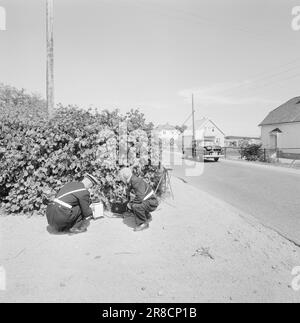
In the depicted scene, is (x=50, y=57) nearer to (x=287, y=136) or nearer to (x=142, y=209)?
(x=142, y=209)

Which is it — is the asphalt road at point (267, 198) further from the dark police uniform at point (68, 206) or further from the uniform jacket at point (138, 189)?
the dark police uniform at point (68, 206)

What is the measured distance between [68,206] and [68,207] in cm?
2

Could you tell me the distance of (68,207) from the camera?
493cm

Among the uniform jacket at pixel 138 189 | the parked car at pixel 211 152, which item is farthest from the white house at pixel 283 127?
the uniform jacket at pixel 138 189

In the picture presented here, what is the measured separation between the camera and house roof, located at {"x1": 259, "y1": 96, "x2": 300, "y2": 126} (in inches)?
1233

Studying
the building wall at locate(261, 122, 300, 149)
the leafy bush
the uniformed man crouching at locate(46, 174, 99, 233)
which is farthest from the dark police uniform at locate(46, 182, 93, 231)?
the building wall at locate(261, 122, 300, 149)

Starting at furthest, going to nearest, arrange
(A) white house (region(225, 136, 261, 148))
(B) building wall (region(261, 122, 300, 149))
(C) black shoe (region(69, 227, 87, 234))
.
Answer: (B) building wall (region(261, 122, 300, 149)), (A) white house (region(225, 136, 261, 148)), (C) black shoe (region(69, 227, 87, 234))

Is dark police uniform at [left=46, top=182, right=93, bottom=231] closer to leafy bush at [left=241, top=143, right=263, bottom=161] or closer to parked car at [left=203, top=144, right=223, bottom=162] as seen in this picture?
parked car at [left=203, top=144, right=223, bottom=162]

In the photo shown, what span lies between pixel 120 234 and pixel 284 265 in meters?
2.85

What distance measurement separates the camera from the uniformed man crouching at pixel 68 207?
16.1ft

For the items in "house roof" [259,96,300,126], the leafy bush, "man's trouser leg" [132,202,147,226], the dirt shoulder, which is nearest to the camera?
the dirt shoulder

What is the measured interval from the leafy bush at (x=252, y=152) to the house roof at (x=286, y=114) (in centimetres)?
1028

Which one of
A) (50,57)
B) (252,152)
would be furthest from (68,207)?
(252,152)

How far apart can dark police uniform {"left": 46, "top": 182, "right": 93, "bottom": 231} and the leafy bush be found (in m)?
20.6
